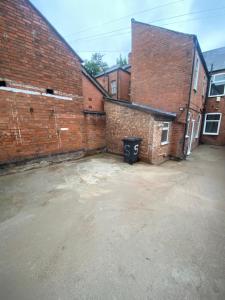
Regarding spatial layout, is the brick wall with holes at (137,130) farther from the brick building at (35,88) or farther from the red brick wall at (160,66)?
the red brick wall at (160,66)

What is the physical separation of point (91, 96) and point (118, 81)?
204 inches

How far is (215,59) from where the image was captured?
1175 cm

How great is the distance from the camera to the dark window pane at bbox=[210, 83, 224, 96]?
10.8m

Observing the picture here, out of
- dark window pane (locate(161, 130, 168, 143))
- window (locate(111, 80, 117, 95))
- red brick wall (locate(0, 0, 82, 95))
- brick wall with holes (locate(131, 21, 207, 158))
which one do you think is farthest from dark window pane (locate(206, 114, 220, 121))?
red brick wall (locate(0, 0, 82, 95))

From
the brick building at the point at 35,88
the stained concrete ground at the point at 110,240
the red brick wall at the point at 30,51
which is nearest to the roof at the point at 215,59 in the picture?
the brick building at the point at 35,88

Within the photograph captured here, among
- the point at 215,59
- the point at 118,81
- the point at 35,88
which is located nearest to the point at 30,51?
the point at 35,88

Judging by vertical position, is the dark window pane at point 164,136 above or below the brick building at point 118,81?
below

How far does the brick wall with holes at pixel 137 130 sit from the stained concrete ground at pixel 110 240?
2.46m

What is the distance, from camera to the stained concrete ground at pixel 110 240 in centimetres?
162

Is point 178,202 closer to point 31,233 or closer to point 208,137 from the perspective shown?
point 31,233

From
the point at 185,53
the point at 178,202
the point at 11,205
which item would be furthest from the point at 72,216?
the point at 185,53

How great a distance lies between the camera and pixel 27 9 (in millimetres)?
4816

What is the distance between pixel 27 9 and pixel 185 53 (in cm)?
704

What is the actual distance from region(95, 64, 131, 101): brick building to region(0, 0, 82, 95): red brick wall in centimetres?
785
